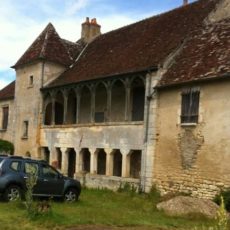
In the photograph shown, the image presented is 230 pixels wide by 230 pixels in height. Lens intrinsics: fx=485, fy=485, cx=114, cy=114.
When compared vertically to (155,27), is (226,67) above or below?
below

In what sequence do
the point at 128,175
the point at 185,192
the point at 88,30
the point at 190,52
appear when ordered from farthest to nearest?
the point at 88,30 → the point at 128,175 → the point at 190,52 → the point at 185,192

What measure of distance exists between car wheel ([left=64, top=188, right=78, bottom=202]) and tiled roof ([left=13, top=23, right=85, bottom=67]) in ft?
45.1

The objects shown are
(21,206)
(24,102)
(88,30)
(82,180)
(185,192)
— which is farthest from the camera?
(88,30)

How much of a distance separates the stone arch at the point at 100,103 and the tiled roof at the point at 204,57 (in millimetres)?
6279

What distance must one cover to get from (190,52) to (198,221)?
8.86 metres

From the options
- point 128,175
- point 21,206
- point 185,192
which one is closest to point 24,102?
point 128,175

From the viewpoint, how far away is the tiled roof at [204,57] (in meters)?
18.4

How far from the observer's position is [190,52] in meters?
21.0

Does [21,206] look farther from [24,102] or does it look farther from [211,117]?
[24,102]

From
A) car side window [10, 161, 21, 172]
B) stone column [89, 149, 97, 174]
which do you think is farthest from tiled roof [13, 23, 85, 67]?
car side window [10, 161, 21, 172]

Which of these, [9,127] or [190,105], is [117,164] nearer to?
[190,105]

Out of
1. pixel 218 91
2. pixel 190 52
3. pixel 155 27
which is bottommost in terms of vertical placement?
pixel 218 91

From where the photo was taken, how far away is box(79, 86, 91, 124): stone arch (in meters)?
27.5

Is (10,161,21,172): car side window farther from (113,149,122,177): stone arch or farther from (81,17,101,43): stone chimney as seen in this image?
(81,17,101,43): stone chimney
